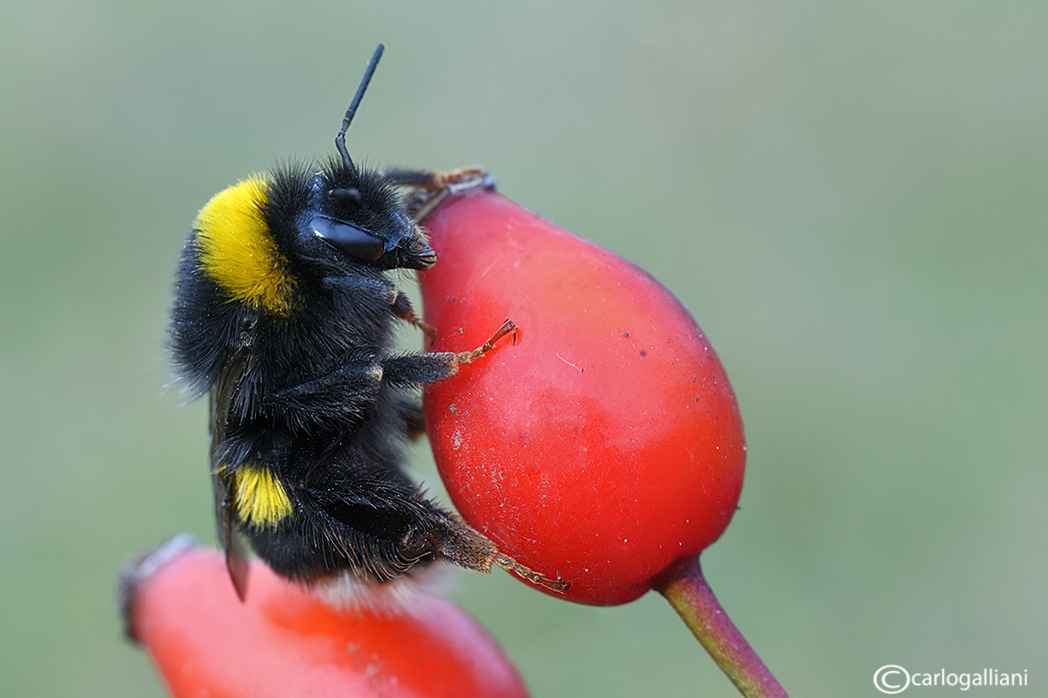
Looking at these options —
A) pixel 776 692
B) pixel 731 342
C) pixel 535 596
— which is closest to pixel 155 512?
pixel 535 596

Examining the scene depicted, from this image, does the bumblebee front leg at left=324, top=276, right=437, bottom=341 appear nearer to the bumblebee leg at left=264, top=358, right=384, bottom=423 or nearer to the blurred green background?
the bumblebee leg at left=264, top=358, right=384, bottom=423

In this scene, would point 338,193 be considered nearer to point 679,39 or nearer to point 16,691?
point 16,691

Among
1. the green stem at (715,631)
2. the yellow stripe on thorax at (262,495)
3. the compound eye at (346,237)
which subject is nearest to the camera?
the green stem at (715,631)

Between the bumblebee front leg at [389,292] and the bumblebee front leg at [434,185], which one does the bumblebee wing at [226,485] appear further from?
the bumblebee front leg at [434,185]

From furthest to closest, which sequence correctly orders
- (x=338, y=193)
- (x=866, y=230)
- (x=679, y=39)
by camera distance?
(x=679, y=39) < (x=866, y=230) < (x=338, y=193)

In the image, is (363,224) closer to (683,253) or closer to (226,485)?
(226,485)

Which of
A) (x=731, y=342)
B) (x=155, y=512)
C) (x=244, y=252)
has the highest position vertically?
(x=244, y=252)

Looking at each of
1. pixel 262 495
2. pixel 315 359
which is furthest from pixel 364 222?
pixel 262 495

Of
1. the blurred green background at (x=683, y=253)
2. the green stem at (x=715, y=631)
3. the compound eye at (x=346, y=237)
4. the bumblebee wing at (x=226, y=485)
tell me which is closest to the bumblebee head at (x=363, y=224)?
the compound eye at (x=346, y=237)
